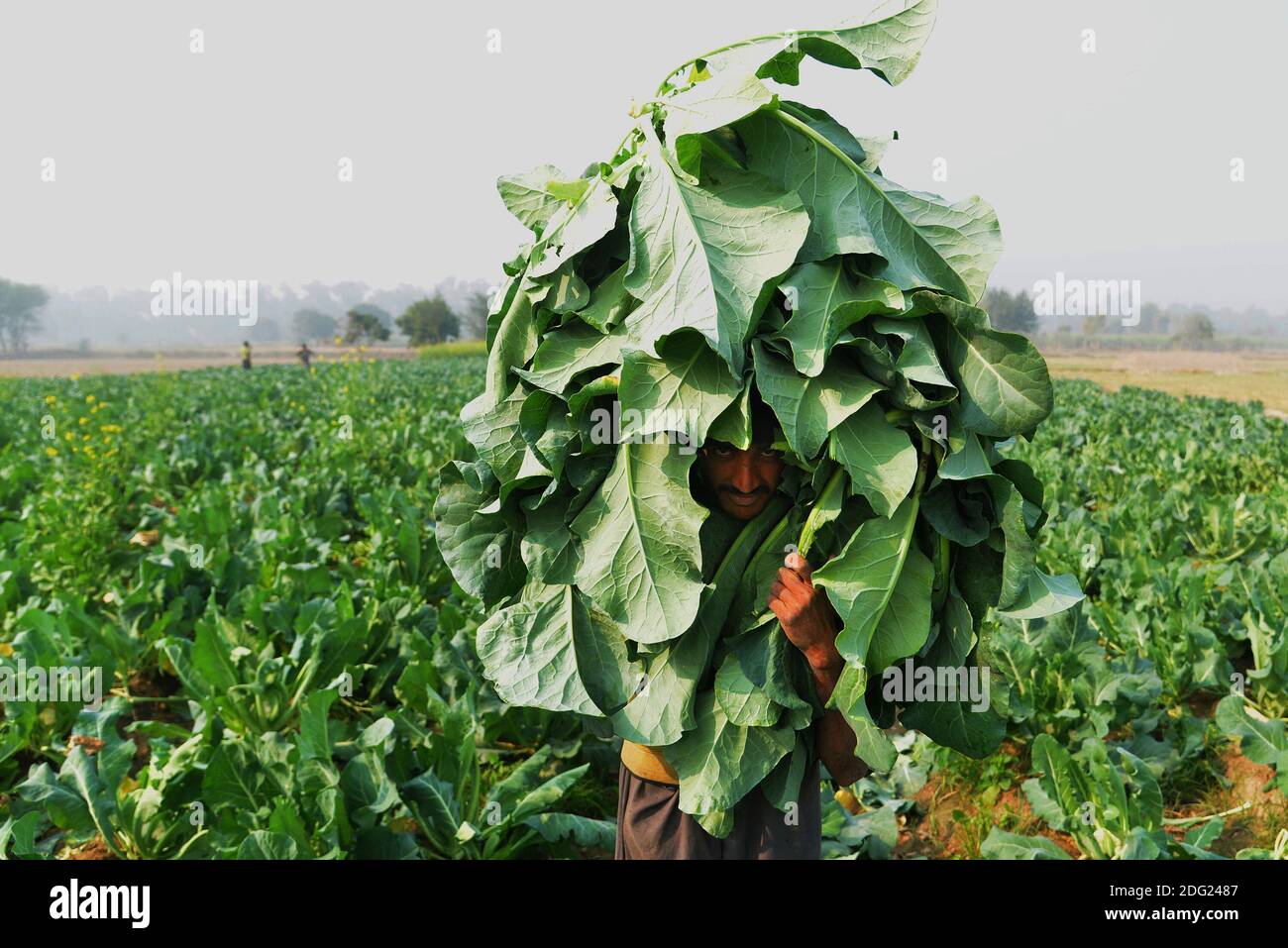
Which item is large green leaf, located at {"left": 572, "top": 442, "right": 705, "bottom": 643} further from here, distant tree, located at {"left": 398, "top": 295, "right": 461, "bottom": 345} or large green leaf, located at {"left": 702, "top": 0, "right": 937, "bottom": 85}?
distant tree, located at {"left": 398, "top": 295, "right": 461, "bottom": 345}

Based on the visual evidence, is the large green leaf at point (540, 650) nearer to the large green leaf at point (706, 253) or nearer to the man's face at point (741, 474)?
the man's face at point (741, 474)

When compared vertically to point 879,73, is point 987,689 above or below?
below

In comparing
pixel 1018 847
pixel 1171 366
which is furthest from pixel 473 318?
pixel 1018 847

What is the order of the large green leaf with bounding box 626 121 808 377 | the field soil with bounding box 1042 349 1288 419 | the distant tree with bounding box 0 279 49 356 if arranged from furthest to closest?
the distant tree with bounding box 0 279 49 356, the field soil with bounding box 1042 349 1288 419, the large green leaf with bounding box 626 121 808 377

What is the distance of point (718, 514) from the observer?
203 cm

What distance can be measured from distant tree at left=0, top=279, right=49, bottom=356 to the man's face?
408ft

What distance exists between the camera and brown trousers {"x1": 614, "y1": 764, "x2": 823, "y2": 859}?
2219mm

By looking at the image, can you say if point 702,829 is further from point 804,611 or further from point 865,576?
point 865,576

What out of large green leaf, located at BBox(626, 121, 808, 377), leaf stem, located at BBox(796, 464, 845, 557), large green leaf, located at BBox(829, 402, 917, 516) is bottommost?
leaf stem, located at BBox(796, 464, 845, 557)

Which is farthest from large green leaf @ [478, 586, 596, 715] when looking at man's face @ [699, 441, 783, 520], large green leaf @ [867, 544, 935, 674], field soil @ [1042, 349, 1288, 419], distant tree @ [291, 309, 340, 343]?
distant tree @ [291, 309, 340, 343]

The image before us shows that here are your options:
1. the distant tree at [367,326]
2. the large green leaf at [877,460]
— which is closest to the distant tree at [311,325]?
the distant tree at [367,326]

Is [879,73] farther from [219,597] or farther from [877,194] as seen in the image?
[219,597]

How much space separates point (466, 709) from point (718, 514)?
213 cm
